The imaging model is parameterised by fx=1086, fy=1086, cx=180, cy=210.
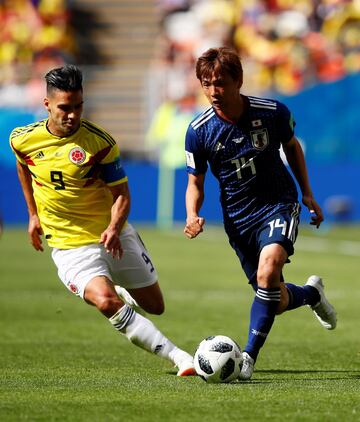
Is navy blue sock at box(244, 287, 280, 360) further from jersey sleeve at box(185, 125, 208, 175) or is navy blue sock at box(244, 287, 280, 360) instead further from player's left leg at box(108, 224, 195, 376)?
jersey sleeve at box(185, 125, 208, 175)

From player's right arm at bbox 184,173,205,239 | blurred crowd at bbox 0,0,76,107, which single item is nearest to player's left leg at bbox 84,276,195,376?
player's right arm at bbox 184,173,205,239

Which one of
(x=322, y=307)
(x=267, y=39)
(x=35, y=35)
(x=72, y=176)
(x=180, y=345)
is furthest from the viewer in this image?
(x=35, y=35)

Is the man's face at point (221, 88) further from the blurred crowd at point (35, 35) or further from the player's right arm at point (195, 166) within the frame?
the blurred crowd at point (35, 35)

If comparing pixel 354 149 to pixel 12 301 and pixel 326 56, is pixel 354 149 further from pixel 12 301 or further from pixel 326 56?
pixel 12 301

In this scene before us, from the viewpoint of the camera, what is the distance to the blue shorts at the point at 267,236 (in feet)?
22.2

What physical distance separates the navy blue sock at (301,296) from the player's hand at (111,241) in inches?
56.2

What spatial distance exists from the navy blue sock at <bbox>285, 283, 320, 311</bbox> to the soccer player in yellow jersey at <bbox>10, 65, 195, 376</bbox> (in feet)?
3.28

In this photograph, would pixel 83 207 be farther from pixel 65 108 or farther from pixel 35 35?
pixel 35 35

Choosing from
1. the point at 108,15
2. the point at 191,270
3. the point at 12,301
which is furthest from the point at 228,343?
the point at 108,15

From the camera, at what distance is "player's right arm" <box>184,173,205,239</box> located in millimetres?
6617

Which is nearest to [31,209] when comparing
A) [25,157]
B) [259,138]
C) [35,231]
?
[35,231]

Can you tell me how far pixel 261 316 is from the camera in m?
6.73

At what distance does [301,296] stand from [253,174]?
3.82 feet

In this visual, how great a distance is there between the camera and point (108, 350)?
8.43 metres
